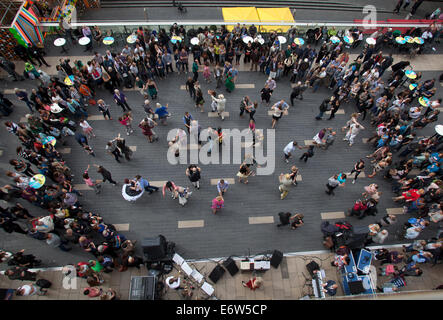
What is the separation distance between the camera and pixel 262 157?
13.1m

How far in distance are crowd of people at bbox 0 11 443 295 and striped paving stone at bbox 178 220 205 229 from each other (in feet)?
3.51

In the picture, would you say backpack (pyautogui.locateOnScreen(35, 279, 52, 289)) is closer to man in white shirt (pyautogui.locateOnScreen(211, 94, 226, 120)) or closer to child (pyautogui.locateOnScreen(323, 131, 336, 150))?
man in white shirt (pyautogui.locateOnScreen(211, 94, 226, 120))

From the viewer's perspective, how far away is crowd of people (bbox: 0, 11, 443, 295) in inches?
392

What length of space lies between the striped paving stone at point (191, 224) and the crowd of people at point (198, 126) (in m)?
1.07

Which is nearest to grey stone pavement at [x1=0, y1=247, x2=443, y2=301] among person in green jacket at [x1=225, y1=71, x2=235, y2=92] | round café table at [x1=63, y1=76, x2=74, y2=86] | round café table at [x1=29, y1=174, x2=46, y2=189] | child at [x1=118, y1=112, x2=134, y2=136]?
round café table at [x1=29, y1=174, x2=46, y2=189]

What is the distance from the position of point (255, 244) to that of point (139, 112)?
9.80 meters

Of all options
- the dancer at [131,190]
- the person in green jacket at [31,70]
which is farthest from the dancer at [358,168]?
the person in green jacket at [31,70]

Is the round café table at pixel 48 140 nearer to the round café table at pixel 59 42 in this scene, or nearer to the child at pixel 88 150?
the child at pixel 88 150

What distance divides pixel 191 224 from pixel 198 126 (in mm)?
4774

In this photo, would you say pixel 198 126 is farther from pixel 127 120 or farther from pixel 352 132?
pixel 352 132

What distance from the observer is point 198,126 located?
1255 centimetres

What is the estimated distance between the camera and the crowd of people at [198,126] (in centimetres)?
997

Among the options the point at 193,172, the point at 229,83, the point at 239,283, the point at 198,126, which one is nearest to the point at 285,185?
the point at 193,172
